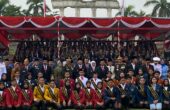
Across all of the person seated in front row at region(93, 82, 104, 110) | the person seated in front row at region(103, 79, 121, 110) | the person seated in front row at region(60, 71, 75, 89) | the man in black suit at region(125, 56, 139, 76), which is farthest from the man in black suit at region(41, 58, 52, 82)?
the man in black suit at region(125, 56, 139, 76)

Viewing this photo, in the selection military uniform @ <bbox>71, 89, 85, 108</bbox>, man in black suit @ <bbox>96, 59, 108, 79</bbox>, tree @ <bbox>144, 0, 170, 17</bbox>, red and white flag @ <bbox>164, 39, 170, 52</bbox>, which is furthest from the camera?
tree @ <bbox>144, 0, 170, 17</bbox>

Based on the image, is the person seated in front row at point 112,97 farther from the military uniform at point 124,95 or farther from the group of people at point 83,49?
the group of people at point 83,49

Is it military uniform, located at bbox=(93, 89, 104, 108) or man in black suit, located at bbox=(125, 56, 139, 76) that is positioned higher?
man in black suit, located at bbox=(125, 56, 139, 76)

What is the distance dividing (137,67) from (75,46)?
691 centimetres

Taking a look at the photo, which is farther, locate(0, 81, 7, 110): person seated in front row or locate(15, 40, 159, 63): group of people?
locate(15, 40, 159, 63): group of people

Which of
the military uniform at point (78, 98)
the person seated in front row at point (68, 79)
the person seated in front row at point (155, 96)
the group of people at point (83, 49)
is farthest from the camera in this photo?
the group of people at point (83, 49)

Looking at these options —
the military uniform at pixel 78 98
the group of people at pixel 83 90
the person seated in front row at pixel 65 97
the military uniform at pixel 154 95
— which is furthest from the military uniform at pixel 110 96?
the person seated in front row at pixel 65 97

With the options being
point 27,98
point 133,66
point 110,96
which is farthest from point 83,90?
point 133,66

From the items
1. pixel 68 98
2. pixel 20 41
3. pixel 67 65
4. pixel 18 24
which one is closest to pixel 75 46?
pixel 20 41

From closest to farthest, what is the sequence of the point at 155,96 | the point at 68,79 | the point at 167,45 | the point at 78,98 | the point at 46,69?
the point at 155,96
the point at 78,98
the point at 68,79
the point at 46,69
the point at 167,45

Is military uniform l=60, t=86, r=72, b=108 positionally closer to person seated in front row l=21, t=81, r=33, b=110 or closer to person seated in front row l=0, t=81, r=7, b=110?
person seated in front row l=21, t=81, r=33, b=110

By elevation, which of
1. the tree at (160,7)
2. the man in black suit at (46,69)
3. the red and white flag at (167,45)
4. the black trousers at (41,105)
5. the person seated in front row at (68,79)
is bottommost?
the black trousers at (41,105)

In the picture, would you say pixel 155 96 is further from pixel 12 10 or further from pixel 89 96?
pixel 12 10

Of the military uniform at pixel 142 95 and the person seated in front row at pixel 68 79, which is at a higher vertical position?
the person seated in front row at pixel 68 79
